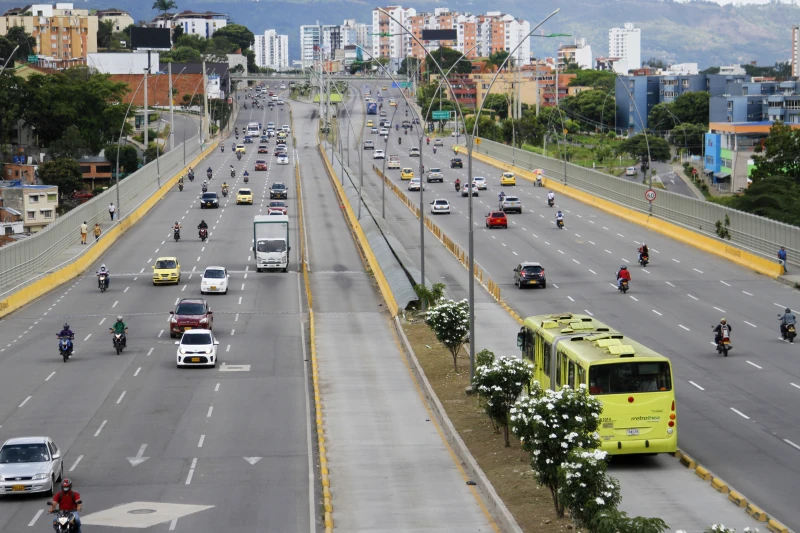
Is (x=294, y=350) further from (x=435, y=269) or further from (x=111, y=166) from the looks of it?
(x=111, y=166)

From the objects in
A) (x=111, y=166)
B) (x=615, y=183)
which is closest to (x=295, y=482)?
(x=615, y=183)

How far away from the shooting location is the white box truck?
64375 millimetres

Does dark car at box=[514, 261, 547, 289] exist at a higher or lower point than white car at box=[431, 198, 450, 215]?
lower

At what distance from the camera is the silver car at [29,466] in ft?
77.5

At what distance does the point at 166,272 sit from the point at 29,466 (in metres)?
36.2

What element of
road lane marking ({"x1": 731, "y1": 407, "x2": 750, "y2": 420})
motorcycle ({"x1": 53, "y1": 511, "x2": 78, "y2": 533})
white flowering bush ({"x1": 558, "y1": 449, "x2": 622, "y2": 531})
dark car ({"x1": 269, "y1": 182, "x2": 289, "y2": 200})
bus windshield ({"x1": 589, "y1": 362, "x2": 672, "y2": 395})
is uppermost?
bus windshield ({"x1": 589, "y1": 362, "x2": 672, "y2": 395})

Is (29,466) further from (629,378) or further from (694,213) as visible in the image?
(694,213)

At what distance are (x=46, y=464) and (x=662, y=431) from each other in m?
11.9

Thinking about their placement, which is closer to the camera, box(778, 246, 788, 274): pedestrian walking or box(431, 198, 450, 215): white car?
box(778, 246, 788, 274): pedestrian walking

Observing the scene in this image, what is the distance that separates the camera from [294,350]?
4375 centimetres

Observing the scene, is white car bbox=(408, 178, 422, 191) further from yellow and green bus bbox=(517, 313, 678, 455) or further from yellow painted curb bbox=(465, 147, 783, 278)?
yellow and green bus bbox=(517, 313, 678, 455)

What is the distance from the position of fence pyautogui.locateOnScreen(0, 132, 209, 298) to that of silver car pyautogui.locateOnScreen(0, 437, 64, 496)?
29.5 metres

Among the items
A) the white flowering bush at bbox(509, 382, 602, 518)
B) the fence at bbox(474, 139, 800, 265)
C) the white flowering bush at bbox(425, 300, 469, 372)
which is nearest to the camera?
the white flowering bush at bbox(509, 382, 602, 518)

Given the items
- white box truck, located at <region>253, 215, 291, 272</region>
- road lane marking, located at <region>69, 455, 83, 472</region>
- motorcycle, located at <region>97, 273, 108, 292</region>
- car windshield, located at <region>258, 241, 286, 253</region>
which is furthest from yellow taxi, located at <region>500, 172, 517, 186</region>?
road lane marking, located at <region>69, 455, 83, 472</region>
